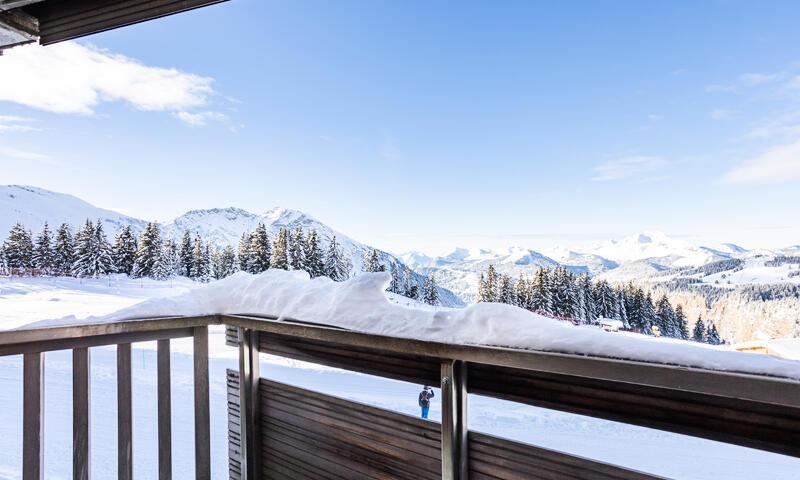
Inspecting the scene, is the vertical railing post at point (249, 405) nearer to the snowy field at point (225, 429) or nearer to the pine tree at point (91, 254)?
the snowy field at point (225, 429)

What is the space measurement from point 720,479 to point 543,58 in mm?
27876

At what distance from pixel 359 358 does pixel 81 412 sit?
0.95 metres

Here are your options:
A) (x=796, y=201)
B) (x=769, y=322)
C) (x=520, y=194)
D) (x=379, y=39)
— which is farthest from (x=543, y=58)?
(x=520, y=194)

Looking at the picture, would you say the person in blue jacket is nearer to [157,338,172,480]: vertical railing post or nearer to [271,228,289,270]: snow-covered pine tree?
[157,338,172,480]: vertical railing post

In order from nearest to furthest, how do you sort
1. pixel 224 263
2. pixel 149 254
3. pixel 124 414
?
pixel 124 414 → pixel 149 254 → pixel 224 263

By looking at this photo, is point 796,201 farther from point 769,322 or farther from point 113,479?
point 113,479

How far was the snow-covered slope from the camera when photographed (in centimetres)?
5219

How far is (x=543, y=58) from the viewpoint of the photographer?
27.9 m

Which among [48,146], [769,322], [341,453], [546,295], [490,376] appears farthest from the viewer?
[48,146]

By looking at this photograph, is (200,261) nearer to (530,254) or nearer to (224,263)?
(224,263)

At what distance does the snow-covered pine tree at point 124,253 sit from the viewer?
1119 inches

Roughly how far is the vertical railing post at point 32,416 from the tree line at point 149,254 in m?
23.8

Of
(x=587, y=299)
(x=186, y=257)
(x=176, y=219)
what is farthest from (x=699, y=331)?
(x=176, y=219)

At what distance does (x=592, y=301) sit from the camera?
1080 inches
